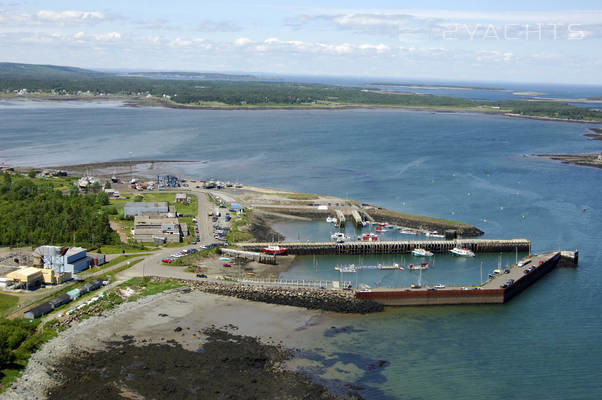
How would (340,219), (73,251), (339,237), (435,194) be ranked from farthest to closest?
(435,194)
(340,219)
(339,237)
(73,251)

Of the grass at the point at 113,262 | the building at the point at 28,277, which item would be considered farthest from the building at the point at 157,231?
the building at the point at 28,277

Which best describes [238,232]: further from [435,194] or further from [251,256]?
[435,194]

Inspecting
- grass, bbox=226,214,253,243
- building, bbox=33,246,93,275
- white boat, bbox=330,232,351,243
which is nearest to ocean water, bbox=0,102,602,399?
white boat, bbox=330,232,351,243

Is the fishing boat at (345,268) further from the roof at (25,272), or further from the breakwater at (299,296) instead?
the roof at (25,272)

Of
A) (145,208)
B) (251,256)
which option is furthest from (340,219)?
(145,208)

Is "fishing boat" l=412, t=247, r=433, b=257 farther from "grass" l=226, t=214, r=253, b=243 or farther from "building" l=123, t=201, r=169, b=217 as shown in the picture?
"building" l=123, t=201, r=169, b=217

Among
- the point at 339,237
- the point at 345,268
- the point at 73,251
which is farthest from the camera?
the point at 339,237

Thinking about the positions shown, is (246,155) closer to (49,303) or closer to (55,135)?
(55,135)
